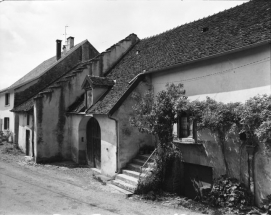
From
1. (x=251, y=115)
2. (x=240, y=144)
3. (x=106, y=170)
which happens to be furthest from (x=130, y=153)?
(x=251, y=115)

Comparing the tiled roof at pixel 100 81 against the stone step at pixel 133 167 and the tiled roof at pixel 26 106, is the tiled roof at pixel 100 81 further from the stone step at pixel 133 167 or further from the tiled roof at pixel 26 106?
the tiled roof at pixel 26 106

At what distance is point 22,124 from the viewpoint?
21.5m

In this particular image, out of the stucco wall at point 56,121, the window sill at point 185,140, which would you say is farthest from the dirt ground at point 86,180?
the window sill at point 185,140

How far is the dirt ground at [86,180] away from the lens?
8.78 m

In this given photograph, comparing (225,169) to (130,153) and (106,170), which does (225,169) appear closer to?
(130,153)

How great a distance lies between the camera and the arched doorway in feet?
50.8

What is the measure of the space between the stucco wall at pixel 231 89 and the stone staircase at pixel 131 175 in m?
2.48

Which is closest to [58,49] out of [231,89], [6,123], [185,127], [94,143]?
[6,123]

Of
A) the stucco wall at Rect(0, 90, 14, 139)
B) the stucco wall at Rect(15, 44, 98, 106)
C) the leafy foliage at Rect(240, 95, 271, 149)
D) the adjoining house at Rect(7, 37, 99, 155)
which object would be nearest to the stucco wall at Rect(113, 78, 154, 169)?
the leafy foliage at Rect(240, 95, 271, 149)

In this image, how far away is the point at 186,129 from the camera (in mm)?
10953

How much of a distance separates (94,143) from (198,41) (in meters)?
9.38

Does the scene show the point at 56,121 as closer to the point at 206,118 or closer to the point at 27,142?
the point at 27,142

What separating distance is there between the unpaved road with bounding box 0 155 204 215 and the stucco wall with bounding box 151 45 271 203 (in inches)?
102

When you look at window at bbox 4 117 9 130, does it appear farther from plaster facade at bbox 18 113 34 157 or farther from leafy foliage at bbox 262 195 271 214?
leafy foliage at bbox 262 195 271 214
